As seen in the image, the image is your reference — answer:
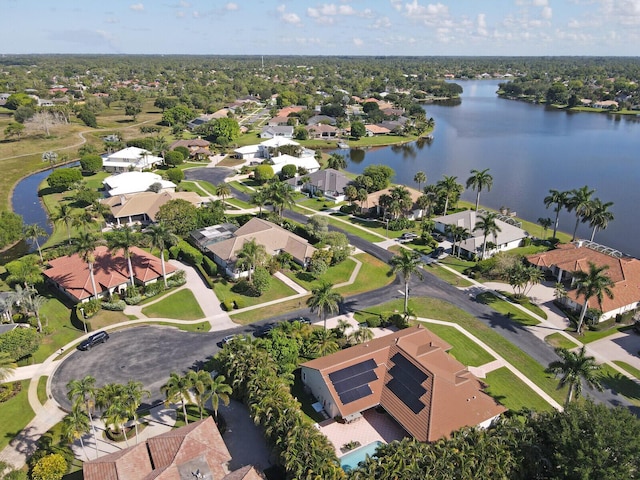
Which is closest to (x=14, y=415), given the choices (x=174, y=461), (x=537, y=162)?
(x=174, y=461)

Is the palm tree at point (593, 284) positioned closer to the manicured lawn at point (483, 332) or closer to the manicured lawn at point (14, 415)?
the manicured lawn at point (483, 332)

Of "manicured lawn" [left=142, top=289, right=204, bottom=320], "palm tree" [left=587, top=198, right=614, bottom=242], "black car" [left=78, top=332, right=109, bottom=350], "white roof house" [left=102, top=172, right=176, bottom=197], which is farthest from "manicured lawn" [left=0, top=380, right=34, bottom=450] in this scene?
"palm tree" [left=587, top=198, right=614, bottom=242]

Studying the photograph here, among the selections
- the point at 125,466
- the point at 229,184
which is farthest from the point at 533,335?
the point at 229,184

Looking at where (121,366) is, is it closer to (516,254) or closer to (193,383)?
(193,383)

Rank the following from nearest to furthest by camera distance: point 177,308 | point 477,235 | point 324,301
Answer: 1. point 324,301
2. point 177,308
3. point 477,235

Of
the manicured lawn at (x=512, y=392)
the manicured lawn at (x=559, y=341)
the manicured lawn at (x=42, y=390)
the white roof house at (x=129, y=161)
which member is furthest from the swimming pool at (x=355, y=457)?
the white roof house at (x=129, y=161)

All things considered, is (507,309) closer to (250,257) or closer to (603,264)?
(603,264)
